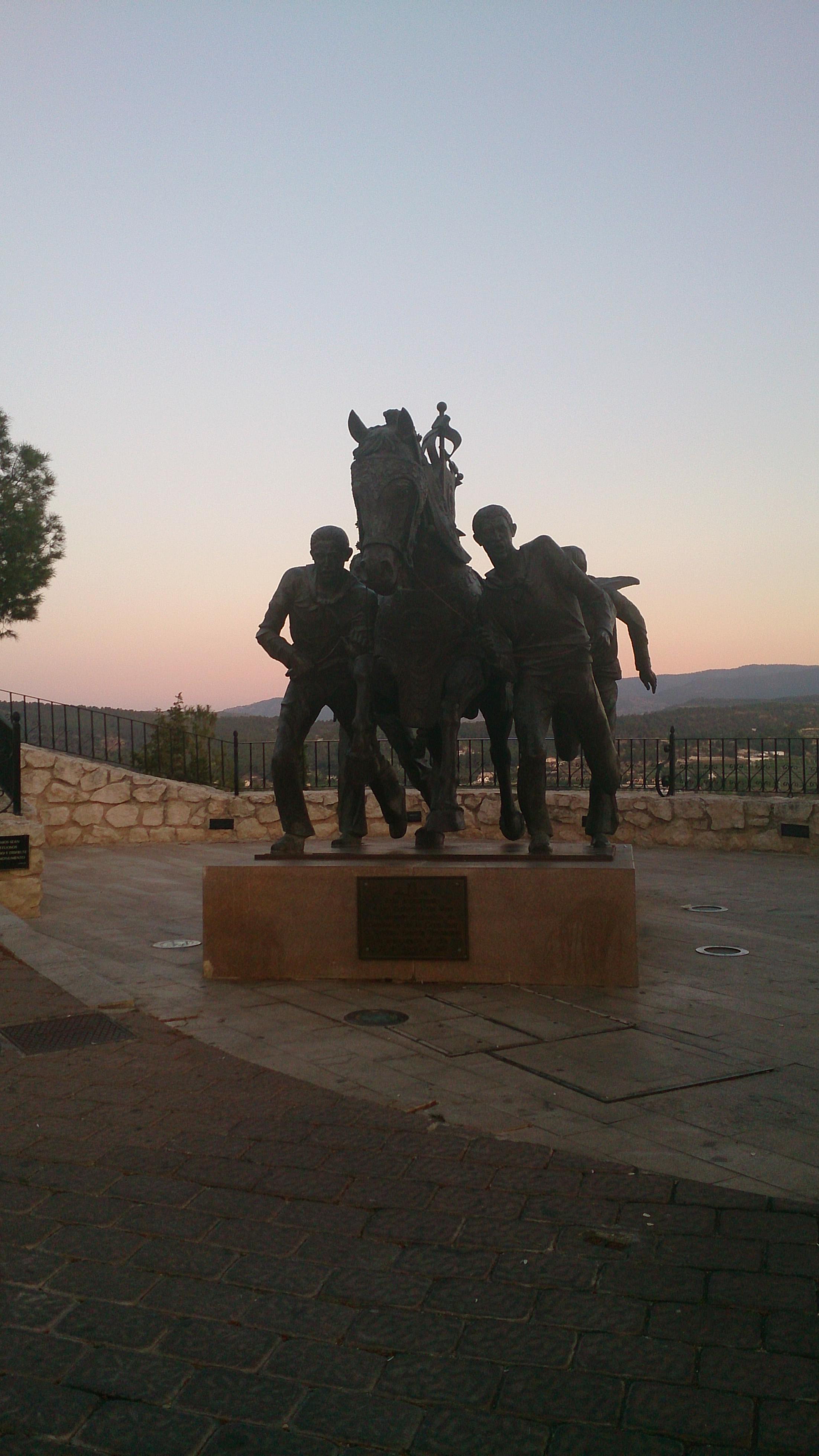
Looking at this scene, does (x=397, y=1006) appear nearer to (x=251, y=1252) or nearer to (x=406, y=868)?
(x=406, y=868)

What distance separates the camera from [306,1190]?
320 cm

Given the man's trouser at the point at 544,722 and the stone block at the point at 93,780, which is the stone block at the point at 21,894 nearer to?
the man's trouser at the point at 544,722

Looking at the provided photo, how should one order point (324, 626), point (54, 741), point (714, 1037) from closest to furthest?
point (714, 1037)
point (324, 626)
point (54, 741)

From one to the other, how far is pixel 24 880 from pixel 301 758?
335cm

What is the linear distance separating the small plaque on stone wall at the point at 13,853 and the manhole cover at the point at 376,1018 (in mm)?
4674

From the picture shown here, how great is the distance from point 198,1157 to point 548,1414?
1.65 meters

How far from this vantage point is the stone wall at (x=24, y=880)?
8.91m

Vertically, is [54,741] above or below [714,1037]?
above

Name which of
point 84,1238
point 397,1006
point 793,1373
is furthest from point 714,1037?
point 84,1238

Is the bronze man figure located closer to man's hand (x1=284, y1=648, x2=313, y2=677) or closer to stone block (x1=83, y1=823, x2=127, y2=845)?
man's hand (x1=284, y1=648, x2=313, y2=677)

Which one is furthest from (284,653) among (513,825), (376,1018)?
(376,1018)

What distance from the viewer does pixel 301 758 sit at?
706 centimetres

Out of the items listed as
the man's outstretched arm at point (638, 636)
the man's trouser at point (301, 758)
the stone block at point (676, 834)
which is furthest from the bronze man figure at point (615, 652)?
the stone block at point (676, 834)

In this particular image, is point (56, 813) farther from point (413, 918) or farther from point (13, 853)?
point (413, 918)
